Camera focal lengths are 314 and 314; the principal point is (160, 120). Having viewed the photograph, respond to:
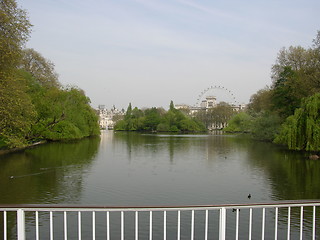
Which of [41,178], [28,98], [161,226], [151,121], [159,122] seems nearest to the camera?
[161,226]

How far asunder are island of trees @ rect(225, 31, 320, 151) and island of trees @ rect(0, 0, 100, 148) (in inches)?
925

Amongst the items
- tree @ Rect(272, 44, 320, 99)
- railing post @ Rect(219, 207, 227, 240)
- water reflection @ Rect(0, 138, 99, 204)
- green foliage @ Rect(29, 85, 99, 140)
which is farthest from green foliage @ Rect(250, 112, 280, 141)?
railing post @ Rect(219, 207, 227, 240)

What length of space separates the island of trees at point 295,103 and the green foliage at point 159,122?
48.4 meters

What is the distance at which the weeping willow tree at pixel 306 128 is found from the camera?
27.7 metres

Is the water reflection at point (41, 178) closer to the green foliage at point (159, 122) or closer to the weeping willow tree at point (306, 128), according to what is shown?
the weeping willow tree at point (306, 128)

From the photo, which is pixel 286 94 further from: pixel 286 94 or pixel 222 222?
pixel 222 222

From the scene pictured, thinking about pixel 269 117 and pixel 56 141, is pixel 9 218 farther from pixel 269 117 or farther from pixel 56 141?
pixel 269 117

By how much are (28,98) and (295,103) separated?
102 ft

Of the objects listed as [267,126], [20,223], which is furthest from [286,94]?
[20,223]

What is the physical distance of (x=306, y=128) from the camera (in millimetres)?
28531

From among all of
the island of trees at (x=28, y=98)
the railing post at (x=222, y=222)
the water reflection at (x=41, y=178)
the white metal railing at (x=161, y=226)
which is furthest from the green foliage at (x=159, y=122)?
the railing post at (x=222, y=222)

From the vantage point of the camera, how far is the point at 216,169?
21.0 metres

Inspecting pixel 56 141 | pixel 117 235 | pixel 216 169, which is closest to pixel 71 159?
pixel 216 169

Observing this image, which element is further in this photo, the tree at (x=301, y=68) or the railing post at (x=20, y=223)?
the tree at (x=301, y=68)
